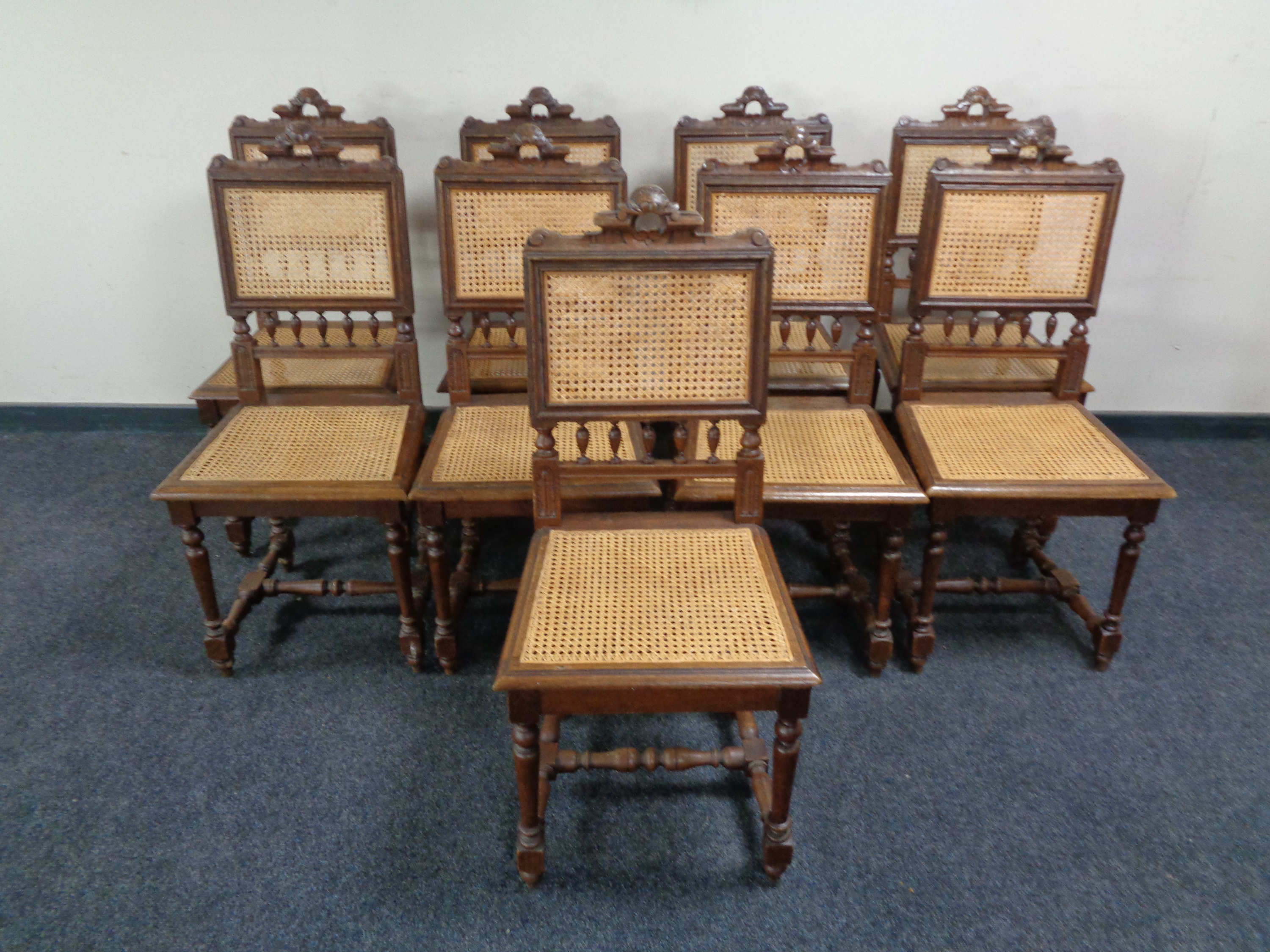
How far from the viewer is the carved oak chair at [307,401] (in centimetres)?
208

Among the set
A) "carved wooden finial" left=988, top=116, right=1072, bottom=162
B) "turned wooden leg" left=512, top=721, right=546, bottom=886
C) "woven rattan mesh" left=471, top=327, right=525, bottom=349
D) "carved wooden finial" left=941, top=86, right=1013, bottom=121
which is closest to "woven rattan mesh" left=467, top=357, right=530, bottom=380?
"woven rattan mesh" left=471, top=327, right=525, bottom=349

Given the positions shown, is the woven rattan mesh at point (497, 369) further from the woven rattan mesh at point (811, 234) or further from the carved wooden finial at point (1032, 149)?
the carved wooden finial at point (1032, 149)

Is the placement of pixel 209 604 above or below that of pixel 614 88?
below

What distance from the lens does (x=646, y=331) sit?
1.72 m

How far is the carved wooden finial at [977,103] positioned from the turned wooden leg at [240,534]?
2619 mm

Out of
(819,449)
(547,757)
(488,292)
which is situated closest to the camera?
(547,757)

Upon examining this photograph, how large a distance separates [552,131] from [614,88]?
347 millimetres

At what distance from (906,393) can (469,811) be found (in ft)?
5.03

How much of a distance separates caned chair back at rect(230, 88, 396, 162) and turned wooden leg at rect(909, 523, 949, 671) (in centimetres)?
208

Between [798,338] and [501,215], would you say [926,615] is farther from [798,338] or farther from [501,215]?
[501,215]

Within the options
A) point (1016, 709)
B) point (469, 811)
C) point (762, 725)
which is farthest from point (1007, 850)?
point (469, 811)

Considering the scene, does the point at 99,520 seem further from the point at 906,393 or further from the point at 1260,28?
the point at 1260,28

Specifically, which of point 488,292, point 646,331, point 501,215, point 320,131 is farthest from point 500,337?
point 646,331

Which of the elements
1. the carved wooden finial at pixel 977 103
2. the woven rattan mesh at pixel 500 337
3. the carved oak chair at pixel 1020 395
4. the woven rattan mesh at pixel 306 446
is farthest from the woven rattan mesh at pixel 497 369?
the carved wooden finial at pixel 977 103
